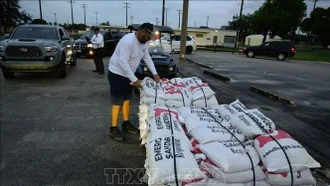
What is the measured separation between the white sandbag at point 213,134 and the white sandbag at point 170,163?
22cm

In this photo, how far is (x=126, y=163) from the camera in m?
3.47

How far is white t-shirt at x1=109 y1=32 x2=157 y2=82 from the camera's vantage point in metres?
3.75

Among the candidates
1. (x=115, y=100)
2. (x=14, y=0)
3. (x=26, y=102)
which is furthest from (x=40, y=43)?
(x=14, y=0)

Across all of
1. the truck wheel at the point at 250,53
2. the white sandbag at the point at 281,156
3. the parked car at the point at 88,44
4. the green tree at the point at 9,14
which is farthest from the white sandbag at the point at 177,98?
the green tree at the point at 9,14

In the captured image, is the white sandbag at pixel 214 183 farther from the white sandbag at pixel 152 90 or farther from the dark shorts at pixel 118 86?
the dark shorts at pixel 118 86

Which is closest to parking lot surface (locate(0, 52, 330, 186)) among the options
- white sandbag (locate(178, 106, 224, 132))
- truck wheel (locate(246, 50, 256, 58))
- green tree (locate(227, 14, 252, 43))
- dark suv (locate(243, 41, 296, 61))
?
white sandbag (locate(178, 106, 224, 132))

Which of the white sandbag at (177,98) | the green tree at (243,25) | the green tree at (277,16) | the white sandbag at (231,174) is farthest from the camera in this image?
the green tree at (243,25)

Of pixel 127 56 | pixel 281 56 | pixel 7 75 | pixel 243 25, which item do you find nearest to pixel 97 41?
pixel 7 75

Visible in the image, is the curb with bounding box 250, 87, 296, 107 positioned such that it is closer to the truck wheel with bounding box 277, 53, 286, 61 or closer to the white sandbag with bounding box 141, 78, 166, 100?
the white sandbag with bounding box 141, 78, 166, 100

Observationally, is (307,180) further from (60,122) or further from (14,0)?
(14,0)

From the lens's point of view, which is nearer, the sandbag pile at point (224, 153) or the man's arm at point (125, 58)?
the sandbag pile at point (224, 153)

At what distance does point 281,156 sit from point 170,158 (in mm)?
944

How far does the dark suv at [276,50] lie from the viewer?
2241cm

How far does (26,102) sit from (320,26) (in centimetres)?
6193
